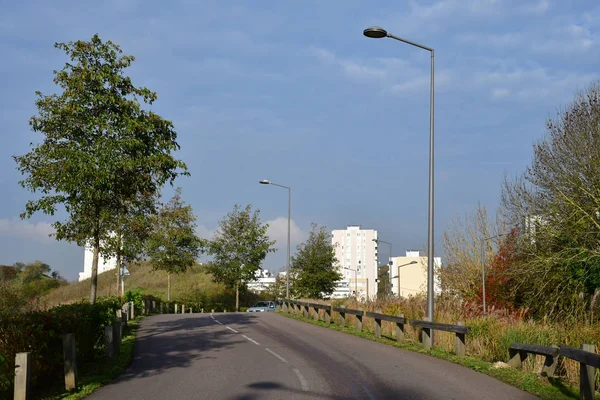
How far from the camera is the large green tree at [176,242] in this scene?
44116mm

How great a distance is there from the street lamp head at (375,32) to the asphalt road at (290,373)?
334 inches

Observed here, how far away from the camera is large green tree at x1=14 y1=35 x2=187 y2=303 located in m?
17.4

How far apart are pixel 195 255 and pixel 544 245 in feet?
97.8

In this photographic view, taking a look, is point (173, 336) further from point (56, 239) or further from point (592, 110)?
point (592, 110)

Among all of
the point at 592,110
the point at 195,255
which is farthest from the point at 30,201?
the point at 195,255

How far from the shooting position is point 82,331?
12.9 metres

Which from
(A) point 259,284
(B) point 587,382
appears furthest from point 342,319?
(A) point 259,284

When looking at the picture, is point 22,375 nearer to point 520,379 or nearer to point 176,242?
point 520,379

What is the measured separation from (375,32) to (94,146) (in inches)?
362

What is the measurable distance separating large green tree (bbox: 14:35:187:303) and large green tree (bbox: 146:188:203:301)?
23.2 m

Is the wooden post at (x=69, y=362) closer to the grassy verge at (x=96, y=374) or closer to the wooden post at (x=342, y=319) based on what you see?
the grassy verge at (x=96, y=374)

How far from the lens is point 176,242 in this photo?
45.9 metres

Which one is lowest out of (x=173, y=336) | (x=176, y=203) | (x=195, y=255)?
(x=173, y=336)

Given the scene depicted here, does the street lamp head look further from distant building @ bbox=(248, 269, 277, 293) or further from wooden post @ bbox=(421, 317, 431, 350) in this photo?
distant building @ bbox=(248, 269, 277, 293)
